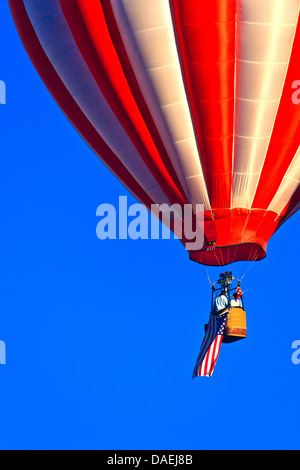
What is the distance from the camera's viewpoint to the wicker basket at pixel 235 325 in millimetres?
20922

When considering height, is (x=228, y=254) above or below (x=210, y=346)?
above

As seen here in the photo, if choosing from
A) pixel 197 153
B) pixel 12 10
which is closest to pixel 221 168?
pixel 197 153

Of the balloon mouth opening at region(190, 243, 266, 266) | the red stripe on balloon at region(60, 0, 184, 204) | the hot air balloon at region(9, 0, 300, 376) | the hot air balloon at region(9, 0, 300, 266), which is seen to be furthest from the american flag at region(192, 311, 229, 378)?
the red stripe on balloon at region(60, 0, 184, 204)

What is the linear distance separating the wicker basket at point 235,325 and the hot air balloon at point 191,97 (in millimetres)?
987

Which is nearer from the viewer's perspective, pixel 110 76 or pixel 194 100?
pixel 194 100

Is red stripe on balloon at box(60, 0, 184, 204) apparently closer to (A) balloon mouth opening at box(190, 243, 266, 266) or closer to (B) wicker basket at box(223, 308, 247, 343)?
(A) balloon mouth opening at box(190, 243, 266, 266)

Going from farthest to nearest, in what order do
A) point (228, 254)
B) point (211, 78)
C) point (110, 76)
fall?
point (228, 254) < point (110, 76) < point (211, 78)

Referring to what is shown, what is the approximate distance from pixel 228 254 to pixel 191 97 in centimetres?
250

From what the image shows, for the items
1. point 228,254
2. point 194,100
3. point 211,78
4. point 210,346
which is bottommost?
point 210,346

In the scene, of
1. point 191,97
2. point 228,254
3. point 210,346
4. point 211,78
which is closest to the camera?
point 211,78

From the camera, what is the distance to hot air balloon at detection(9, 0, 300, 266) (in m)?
20.1

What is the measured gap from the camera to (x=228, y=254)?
2153cm

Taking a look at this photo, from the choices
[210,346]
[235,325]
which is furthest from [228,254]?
[210,346]

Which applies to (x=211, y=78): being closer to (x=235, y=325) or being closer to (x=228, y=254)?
(x=228, y=254)
